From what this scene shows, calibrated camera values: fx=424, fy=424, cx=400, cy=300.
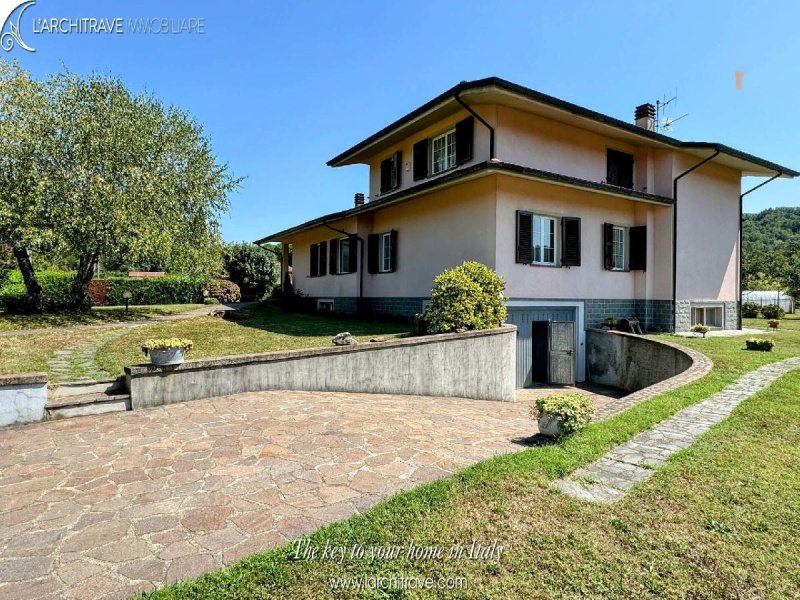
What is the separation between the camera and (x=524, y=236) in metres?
11.9

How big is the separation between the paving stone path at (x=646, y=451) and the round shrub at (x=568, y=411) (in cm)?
51

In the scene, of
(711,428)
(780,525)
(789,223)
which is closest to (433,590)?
(780,525)

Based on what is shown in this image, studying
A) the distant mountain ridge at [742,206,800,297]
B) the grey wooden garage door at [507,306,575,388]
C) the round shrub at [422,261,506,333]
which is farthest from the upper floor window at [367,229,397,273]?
the distant mountain ridge at [742,206,800,297]

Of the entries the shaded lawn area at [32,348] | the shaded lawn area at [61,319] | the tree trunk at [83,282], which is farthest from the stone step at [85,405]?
the tree trunk at [83,282]

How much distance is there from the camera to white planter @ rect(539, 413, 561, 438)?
5.04 m

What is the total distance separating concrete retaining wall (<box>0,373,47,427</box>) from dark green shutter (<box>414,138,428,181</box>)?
11621mm

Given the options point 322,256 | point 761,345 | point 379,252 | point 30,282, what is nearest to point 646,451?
point 761,345

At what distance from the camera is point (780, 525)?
3.05 metres

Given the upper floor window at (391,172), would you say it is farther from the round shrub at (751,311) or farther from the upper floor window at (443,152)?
the round shrub at (751,311)

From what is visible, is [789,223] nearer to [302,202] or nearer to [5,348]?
[302,202]

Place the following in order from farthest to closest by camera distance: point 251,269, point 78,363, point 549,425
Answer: point 251,269, point 78,363, point 549,425

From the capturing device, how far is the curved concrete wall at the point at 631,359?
34.3 feet

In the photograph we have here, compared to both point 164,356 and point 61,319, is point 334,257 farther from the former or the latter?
point 164,356

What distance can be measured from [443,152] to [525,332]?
6.36 metres
